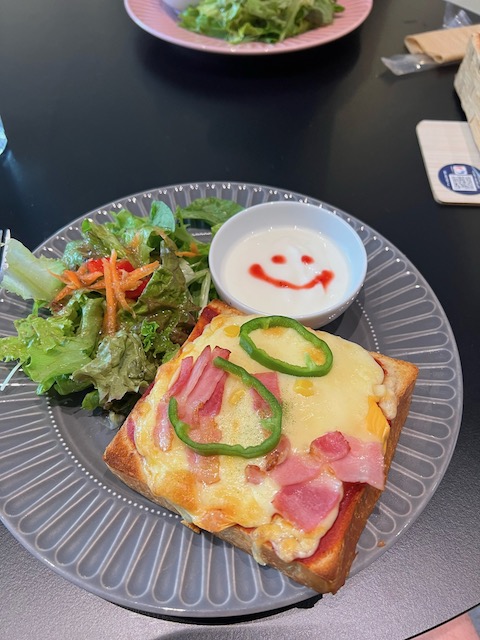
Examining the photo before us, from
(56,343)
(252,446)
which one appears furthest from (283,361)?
(56,343)

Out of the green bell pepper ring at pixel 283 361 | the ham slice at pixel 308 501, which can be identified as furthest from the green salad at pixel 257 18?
the ham slice at pixel 308 501

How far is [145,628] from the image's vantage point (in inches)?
69.5

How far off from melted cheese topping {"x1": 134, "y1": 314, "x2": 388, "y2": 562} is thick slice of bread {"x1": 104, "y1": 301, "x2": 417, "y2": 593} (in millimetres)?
56

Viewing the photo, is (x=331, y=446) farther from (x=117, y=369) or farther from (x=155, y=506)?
(x=117, y=369)

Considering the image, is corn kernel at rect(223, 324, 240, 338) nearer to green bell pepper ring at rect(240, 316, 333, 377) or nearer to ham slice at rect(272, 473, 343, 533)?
green bell pepper ring at rect(240, 316, 333, 377)

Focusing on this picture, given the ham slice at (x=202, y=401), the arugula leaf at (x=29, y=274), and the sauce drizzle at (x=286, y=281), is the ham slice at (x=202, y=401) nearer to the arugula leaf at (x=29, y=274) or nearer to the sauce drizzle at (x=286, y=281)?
the sauce drizzle at (x=286, y=281)

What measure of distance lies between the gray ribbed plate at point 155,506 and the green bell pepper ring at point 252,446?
36cm

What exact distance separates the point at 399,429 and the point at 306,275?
2.81ft

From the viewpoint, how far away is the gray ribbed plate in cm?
173

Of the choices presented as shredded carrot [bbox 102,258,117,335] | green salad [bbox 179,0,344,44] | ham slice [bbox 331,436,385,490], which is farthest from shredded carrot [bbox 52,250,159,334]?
green salad [bbox 179,0,344,44]

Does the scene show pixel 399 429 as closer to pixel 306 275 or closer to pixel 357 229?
pixel 306 275

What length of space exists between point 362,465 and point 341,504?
Result: 152 mm

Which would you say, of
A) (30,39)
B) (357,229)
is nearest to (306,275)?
(357,229)

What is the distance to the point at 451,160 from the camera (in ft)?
11.2
